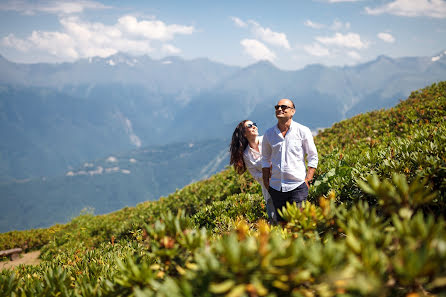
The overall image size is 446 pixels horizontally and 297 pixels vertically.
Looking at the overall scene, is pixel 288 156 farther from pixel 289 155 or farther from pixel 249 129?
pixel 249 129

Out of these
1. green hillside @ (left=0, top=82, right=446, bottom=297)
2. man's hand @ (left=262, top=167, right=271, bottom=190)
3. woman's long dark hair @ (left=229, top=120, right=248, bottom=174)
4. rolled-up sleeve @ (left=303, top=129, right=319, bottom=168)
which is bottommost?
green hillside @ (left=0, top=82, right=446, bottom=297)

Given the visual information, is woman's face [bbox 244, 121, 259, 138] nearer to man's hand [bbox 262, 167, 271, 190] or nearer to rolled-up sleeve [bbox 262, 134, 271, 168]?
rolled-up sleeve [bbox 262, 134, 271, 168]

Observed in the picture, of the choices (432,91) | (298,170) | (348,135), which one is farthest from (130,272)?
(432,91)

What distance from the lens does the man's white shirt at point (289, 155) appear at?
4.26 meters

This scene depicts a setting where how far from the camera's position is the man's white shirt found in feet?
14.0

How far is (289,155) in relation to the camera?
14.1 ft

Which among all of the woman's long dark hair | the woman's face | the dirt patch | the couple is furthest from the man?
the dirt patch

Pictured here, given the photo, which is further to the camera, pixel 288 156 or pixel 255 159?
pixel 255 159

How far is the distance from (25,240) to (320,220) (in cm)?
1536

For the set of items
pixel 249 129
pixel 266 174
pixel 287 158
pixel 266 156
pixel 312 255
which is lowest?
pixel 312 255

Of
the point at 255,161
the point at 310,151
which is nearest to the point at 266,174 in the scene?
the point at 255,161

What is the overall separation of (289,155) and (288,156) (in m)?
0.02

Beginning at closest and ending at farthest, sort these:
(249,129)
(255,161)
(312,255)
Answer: (312,255) → (249,129) → (255,161)

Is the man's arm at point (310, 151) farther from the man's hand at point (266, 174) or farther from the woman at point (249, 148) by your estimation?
the woman at point (249, 148)
